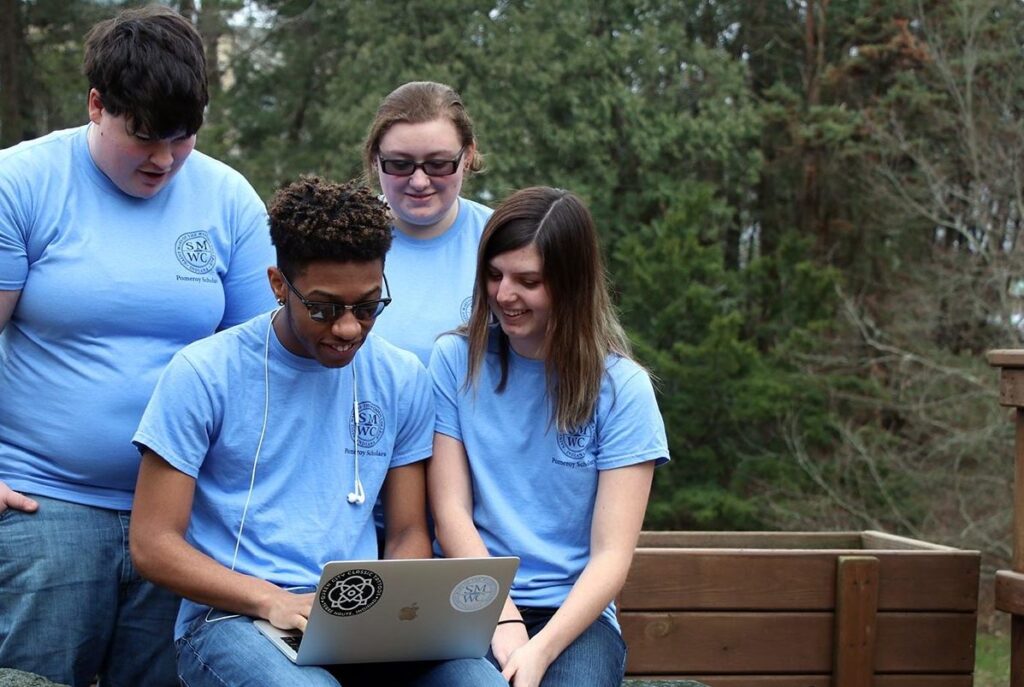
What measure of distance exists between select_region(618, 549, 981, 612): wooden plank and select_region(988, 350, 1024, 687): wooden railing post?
0.67 ft

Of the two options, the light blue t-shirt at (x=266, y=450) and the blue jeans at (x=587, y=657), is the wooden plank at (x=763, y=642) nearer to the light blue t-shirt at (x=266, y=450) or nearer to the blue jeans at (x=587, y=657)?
the blue jeans at (x=587, y=657)

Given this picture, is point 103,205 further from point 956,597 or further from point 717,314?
point 717,314

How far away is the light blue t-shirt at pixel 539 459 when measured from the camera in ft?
9.81

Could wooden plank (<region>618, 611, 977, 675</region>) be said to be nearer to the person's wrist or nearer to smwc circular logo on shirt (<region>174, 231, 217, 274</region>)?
the person's wrist

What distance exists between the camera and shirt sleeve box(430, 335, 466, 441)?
10.0 feet

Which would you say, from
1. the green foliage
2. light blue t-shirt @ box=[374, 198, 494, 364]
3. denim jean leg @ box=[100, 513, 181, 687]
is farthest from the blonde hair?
the green foliage

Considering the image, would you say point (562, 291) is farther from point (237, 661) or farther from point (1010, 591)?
point (1010, 591)

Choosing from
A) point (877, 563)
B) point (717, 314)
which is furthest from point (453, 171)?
point (717, 314)

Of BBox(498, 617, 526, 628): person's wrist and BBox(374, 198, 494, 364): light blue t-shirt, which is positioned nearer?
BBox(498, 617, 526, 628): person's wrist

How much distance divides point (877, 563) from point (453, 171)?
1.86 m

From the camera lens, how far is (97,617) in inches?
110

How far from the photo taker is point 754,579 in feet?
13.6

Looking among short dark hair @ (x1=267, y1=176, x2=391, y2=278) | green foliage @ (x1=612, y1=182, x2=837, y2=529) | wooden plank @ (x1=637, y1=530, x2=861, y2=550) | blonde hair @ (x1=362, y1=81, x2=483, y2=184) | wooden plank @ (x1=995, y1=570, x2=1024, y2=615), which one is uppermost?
blonde hair @ (x1=362, y1=81, x2=483, y2=184)

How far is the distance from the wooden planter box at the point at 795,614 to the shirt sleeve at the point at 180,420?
1789 millimetres
